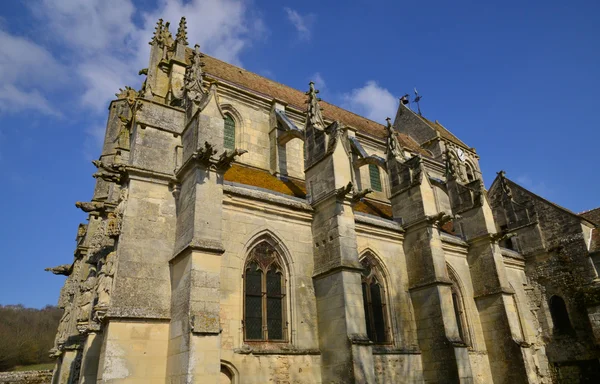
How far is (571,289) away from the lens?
17.1 metres

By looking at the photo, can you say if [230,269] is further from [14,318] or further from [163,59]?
[14,318]

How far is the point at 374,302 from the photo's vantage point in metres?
12.1

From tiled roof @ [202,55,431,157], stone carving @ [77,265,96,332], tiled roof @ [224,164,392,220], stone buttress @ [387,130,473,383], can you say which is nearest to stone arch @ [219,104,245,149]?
tiled roof @ [202,55,431,157]

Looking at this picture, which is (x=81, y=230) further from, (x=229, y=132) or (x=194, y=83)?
(x=194, y=83)

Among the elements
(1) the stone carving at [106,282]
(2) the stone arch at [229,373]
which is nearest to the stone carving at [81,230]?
(1) the stone carving at [106,282]

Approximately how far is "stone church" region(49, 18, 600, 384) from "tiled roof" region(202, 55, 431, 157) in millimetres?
283

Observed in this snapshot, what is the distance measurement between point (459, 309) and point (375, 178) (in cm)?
683

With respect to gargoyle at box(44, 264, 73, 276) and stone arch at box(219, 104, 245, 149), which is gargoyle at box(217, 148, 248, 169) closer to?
stone arch at box(219, 104, 245, 149)

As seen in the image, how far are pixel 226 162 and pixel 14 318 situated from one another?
60.4 metres

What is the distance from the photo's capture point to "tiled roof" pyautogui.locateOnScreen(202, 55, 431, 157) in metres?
17.0

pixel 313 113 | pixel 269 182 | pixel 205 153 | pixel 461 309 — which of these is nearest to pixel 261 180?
pixel 269 182

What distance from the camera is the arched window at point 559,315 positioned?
17.0 metres

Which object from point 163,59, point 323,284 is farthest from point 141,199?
point 163,59

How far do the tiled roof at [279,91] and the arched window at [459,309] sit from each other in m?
8.37
